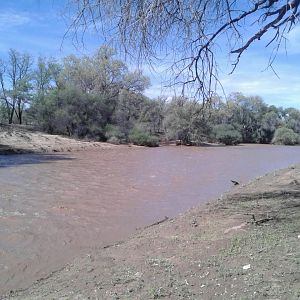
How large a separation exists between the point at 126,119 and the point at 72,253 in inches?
1998

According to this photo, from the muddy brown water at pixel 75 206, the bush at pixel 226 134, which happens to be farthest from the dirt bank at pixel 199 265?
the bush at pixel 226 134

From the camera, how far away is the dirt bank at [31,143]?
3684 cm

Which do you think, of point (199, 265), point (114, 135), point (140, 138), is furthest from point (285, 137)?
point (199, 265)

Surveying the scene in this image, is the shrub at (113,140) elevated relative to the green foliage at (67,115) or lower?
lower

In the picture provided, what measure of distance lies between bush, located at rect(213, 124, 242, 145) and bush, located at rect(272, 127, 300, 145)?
Answer: 35.8 ft

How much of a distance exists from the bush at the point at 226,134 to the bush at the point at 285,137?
35.8 feet

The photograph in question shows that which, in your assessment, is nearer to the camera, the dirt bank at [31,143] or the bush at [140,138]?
the dirt bank at [31,143]

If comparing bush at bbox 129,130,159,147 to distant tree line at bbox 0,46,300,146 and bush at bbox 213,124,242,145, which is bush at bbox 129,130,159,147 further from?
bush at bbox 213,124,242,145

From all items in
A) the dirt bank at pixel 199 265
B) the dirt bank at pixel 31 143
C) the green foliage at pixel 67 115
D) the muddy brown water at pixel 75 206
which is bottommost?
the muddy brown water at pixel 75 206

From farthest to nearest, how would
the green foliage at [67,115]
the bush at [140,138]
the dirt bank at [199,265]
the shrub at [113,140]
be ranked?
the bush at [140,138] → the shrub at [113,140] → the green foliage at [67,115] → the dirt bank at [199,265]

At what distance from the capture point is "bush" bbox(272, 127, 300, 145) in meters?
78.1

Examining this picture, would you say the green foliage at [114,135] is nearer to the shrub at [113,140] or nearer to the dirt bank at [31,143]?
the shrub at [113,140]

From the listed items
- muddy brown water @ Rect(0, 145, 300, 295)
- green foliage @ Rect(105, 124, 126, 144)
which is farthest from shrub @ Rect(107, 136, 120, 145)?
muddy brown water @ Rect(0, 145, 300, 295)

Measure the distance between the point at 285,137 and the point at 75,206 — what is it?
Result: 228 ft
